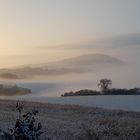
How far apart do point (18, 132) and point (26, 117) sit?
1.42ft

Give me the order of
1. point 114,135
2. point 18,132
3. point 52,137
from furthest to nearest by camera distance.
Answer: point 114,135, point 52,137, point 18,132

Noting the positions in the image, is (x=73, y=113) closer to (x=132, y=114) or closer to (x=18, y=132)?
(x=132, y=114)

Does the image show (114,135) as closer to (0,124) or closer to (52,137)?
(52,137)

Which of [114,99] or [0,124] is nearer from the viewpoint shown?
[0,124]

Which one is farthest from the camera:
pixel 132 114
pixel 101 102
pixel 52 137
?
pixel 101 102

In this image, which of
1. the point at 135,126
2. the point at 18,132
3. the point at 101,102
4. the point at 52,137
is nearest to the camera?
the point at 18,132

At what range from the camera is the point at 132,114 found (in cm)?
2533

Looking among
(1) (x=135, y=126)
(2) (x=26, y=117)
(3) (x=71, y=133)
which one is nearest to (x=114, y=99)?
(1) (x=135, y=126)

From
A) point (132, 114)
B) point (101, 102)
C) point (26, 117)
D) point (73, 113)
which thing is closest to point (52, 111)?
point (73, 113)

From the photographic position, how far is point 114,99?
3753cm

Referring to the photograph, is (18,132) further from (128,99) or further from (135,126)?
(128,99)

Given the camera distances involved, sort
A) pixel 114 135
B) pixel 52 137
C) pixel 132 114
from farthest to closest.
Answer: pixel 132 114, pixel 114 135, pixel 52 137

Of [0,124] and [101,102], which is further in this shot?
[101,102]

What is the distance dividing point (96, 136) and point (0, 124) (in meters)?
3.45
